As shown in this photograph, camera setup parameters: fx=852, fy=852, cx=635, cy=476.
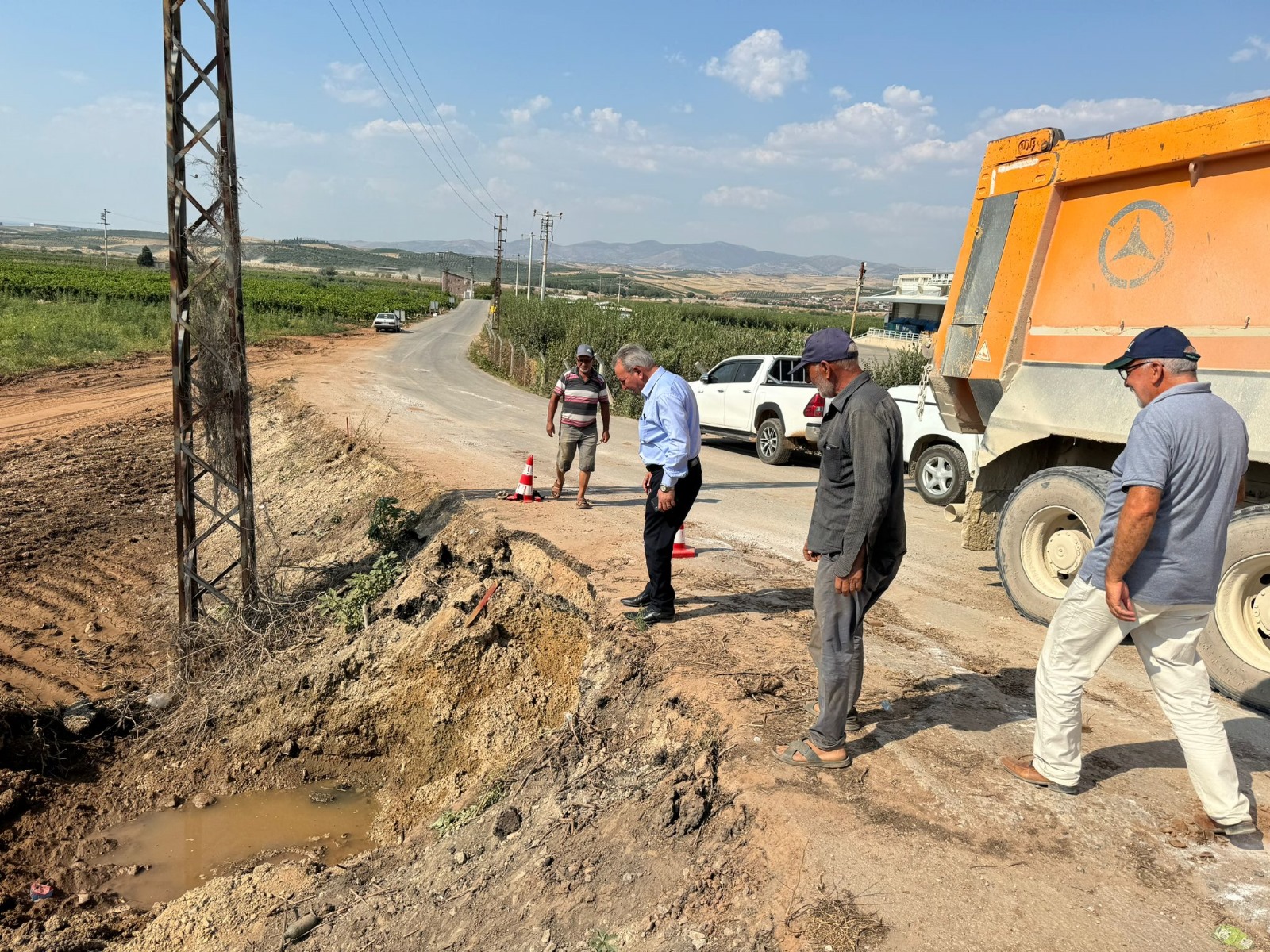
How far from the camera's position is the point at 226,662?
685 centimetres

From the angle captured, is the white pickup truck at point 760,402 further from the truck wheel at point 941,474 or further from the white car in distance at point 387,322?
the white car in distance at point 387,322

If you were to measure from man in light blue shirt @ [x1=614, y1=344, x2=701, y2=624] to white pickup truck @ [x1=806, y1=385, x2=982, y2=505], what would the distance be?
5230 millimetres

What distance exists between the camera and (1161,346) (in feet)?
10.7

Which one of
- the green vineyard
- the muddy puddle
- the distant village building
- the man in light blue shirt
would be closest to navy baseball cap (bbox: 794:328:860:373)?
the man in light blue shirt

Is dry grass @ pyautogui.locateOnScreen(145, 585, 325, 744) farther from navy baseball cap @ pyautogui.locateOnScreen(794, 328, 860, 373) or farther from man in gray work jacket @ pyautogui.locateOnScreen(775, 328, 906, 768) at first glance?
navy baseball cap @ pyautogui.locateOnScreen(794, 328, 860, 373)

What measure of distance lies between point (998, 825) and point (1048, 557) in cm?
340

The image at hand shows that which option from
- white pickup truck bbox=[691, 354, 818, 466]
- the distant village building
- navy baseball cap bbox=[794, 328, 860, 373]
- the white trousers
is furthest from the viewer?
the distant village building

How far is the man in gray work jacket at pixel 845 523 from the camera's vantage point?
3.55 m

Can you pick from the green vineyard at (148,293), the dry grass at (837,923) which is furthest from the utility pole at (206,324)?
the green vineyard at (148,293)

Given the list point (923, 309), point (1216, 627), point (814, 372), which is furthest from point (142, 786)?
point (923, 309)

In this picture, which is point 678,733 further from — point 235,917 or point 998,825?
point 235,917

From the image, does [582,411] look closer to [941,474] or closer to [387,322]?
[941,474]

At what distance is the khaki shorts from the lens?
9.16 metres

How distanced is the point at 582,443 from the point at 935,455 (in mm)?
4843
